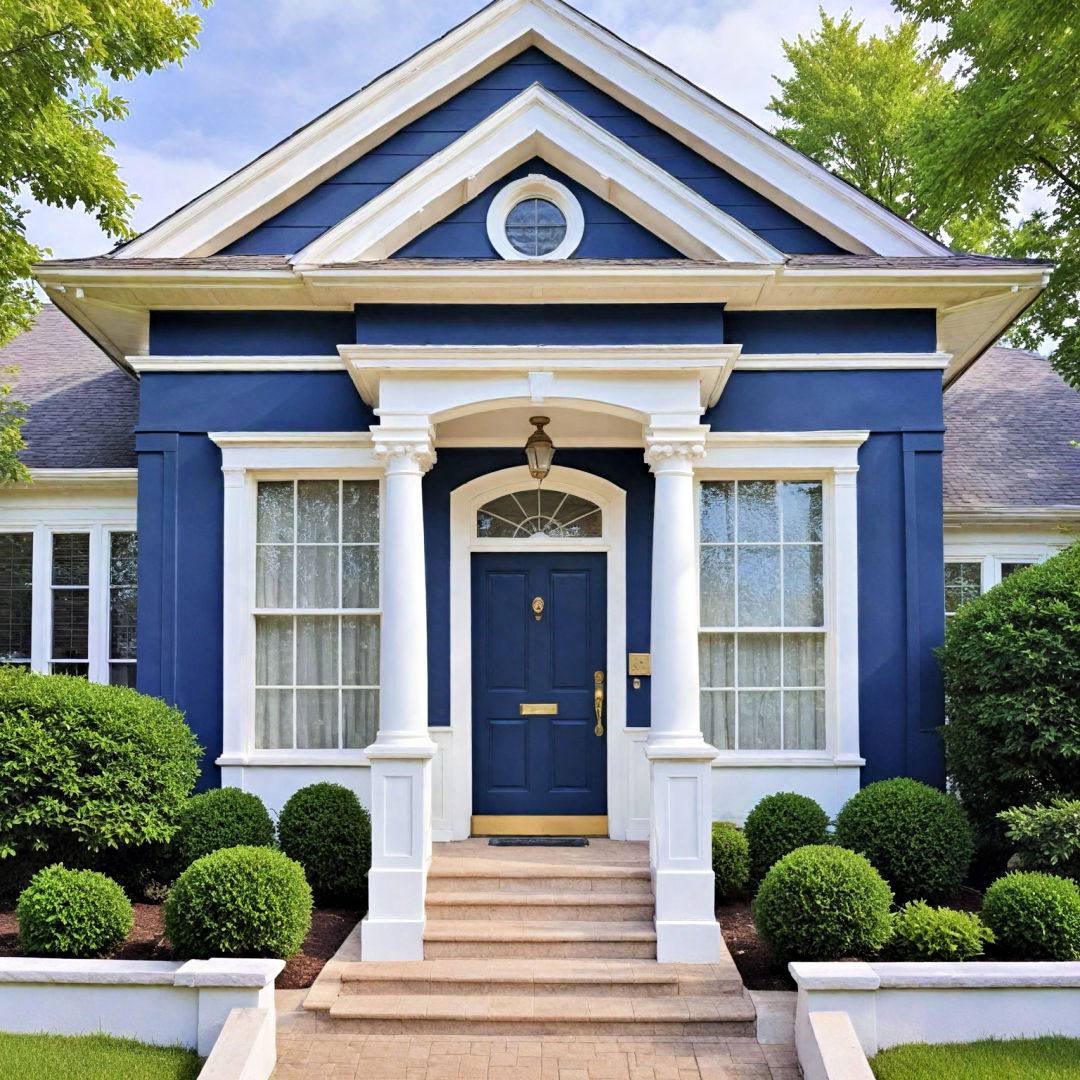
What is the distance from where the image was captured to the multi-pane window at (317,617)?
7.86m

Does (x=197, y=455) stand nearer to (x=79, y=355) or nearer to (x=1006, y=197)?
(x=79, y=355)

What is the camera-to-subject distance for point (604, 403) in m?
6.77

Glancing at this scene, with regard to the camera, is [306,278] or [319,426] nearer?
[306,278]

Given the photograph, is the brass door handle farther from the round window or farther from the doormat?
the round window

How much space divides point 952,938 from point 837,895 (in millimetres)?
661

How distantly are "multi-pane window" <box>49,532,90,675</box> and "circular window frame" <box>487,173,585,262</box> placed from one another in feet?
15.9

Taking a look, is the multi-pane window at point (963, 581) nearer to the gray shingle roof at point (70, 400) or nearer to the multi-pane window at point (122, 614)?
the multi-pane window at point (122, 614)

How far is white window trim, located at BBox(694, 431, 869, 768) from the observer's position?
7688 millimetres

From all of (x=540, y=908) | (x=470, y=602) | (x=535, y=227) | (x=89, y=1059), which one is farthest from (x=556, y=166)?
(x=89, y=1059)

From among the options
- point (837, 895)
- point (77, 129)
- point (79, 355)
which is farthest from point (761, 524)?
point (79, 355)

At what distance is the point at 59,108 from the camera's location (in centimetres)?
849

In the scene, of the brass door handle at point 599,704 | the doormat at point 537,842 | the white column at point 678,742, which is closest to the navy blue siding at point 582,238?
the white column at point 678,742

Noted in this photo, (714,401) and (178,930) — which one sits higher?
(714,401)

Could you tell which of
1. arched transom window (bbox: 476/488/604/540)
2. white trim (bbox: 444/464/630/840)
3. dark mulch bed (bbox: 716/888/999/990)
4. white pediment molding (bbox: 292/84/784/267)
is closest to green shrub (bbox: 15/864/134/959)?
white trim (bbox: 444/464/630/840)
